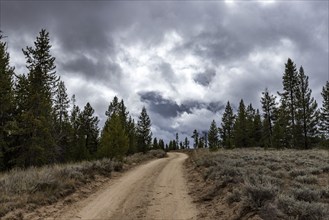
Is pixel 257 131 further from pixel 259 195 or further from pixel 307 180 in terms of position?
pixel 259 195

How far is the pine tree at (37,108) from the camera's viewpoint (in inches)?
1160

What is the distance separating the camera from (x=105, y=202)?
37.1 ft

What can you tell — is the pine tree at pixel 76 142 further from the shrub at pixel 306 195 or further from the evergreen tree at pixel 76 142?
the shrub at pixel 306 195

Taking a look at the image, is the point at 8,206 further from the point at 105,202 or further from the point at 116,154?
the point at 116,154

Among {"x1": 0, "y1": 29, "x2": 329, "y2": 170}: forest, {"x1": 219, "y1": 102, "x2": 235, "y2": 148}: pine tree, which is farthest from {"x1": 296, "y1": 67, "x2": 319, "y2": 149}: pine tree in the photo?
{"x1": 219, "y1": 102, "x2": 235, "y2": 148}: pine tree

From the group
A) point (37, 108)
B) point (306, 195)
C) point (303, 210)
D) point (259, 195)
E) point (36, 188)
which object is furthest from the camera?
point (37, 108)

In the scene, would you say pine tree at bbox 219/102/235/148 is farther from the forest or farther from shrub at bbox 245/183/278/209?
shrub at bbox 245/183/278/209

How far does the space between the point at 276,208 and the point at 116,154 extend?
80.8 ft

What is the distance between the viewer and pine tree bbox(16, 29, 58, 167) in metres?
29.5

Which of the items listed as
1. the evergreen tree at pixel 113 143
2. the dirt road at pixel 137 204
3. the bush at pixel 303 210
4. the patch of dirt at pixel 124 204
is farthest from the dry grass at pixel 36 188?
the evergreen tree at pixel 113 143

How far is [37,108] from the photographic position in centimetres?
3031

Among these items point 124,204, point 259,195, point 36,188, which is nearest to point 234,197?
point 259,195

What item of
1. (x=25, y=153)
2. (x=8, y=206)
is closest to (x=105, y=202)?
(x=8, y=206)

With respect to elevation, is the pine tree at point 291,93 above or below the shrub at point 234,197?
above
